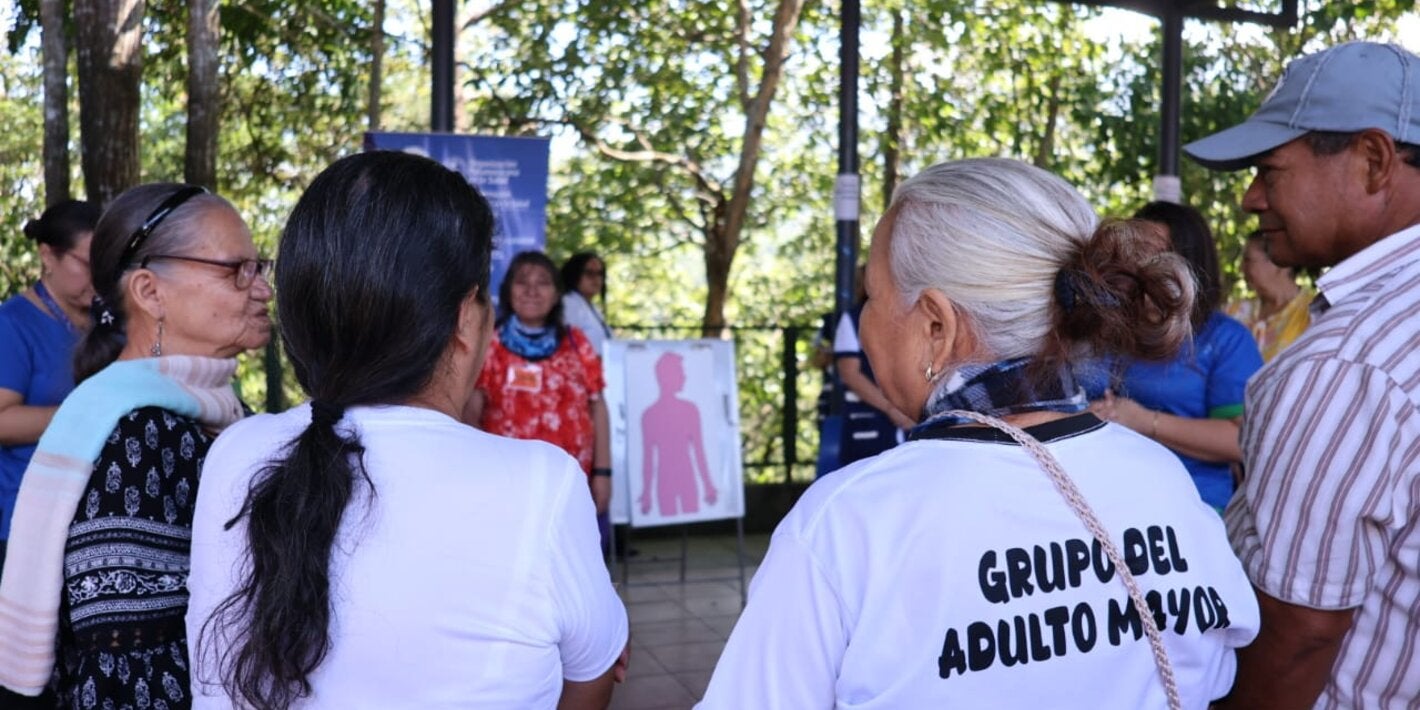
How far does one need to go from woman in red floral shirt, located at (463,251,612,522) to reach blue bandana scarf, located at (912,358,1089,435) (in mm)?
3815

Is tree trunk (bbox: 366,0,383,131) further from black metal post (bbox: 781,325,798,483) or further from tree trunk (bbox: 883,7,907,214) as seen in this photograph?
tree trunk (bbox: 883,7,907,214)

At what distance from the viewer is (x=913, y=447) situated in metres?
1.20

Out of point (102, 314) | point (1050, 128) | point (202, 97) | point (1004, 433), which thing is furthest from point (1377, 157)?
point (1050, 128)

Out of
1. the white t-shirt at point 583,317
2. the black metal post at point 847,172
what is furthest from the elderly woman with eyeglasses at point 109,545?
the black metal post at point 847,172

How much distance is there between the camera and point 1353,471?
55.2 inches

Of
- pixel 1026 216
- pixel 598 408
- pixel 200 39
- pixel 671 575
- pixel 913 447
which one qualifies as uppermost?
pixel 200 39

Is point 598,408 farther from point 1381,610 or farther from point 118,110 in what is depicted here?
point 1381,610

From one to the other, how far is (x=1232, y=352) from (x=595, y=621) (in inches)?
78.1

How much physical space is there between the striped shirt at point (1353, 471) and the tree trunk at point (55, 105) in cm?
601

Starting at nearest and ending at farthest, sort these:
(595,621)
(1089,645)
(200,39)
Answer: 1. (1089,645)
2. (595,621)
3. (200,39)

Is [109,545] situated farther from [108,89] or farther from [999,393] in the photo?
[108,89]

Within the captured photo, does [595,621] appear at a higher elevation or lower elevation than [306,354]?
lower

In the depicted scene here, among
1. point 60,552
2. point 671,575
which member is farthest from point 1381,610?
point 671,575

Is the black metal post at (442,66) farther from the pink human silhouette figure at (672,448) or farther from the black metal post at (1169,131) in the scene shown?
the black metal post at (1169,131)
